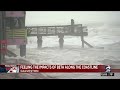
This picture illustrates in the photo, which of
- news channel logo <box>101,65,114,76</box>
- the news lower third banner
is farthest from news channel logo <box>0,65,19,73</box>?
news channel logo <box>101,65,114,76</box>

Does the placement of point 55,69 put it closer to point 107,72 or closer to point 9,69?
point 9,69

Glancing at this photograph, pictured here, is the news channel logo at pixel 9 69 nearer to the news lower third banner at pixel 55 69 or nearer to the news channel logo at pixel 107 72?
the news lower third banner at pixel 55 69

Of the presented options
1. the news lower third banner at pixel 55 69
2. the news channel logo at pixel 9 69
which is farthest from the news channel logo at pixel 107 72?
the news channel logo at pixel 9 69

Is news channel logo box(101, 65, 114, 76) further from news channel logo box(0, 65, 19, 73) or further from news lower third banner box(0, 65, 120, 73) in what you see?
news channel logo box(0, 65, 19, 73)

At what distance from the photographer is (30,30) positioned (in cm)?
734

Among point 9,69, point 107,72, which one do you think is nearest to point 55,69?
point 9,69
